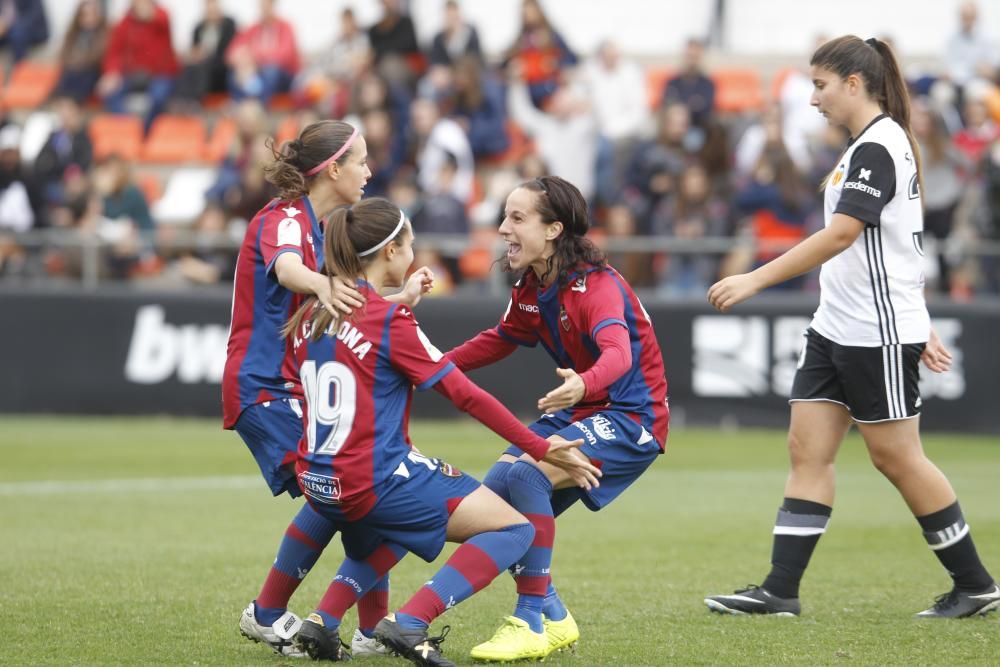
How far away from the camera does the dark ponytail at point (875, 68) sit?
6.10 m

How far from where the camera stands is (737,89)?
1956 cm

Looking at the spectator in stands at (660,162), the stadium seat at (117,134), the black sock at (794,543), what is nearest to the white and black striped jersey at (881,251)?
the black sock at (794,543)

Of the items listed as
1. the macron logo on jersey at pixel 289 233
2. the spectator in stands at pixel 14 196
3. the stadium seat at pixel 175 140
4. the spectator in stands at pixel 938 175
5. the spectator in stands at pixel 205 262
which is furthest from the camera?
the stadium seat at pixel 175 140

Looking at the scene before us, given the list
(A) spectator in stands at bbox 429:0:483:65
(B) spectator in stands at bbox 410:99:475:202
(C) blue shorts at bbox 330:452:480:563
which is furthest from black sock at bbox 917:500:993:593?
(A) spectator in stands at bbox 429:0:483:65

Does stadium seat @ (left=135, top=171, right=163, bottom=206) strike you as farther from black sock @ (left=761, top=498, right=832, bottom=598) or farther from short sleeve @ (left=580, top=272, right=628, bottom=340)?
short sleeve @ (left=580, top=272, right=628, bottom=340)

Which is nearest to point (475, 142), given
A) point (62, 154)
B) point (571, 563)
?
point (62, 154)

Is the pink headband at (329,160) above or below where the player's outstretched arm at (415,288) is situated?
above

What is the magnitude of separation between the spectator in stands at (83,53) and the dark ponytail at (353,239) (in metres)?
16.4

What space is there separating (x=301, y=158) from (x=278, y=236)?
40cm

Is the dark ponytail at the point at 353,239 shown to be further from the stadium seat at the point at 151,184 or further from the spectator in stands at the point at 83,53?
the spectator in stands at the point at 83,53

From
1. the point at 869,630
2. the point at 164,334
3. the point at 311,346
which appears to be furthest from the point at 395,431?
the point at 164,334

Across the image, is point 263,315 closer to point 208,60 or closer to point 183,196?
point 183,196

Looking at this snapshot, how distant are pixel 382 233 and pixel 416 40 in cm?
1462

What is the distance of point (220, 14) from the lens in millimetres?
20234
